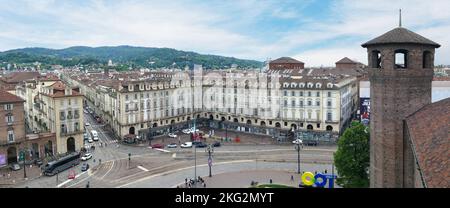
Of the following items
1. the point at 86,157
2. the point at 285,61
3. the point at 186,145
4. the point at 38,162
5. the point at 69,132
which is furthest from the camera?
the point at 285,61

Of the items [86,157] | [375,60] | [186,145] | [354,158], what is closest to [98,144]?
[86,157]

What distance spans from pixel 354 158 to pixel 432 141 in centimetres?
2280

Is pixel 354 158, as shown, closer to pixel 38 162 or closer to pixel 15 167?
pixel 38 162

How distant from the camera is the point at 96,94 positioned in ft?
379

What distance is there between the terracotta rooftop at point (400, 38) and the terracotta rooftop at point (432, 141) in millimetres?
5145

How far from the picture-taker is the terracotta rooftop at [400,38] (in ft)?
103

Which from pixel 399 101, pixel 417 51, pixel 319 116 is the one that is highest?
pixel 417 51

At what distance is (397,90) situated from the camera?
31141 mm

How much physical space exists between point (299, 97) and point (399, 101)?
181 feet

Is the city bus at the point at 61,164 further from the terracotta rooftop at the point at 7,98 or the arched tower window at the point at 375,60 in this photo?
the arched tower window at the point at 375,60

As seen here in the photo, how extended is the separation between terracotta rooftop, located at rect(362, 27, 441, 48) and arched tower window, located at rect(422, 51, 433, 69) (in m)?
0.84

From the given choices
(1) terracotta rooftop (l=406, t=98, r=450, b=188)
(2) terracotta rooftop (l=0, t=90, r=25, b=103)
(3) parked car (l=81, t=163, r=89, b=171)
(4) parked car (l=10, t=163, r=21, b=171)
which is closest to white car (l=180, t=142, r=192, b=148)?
(3) parked car (l=81, t=163, r=89, b=171)
